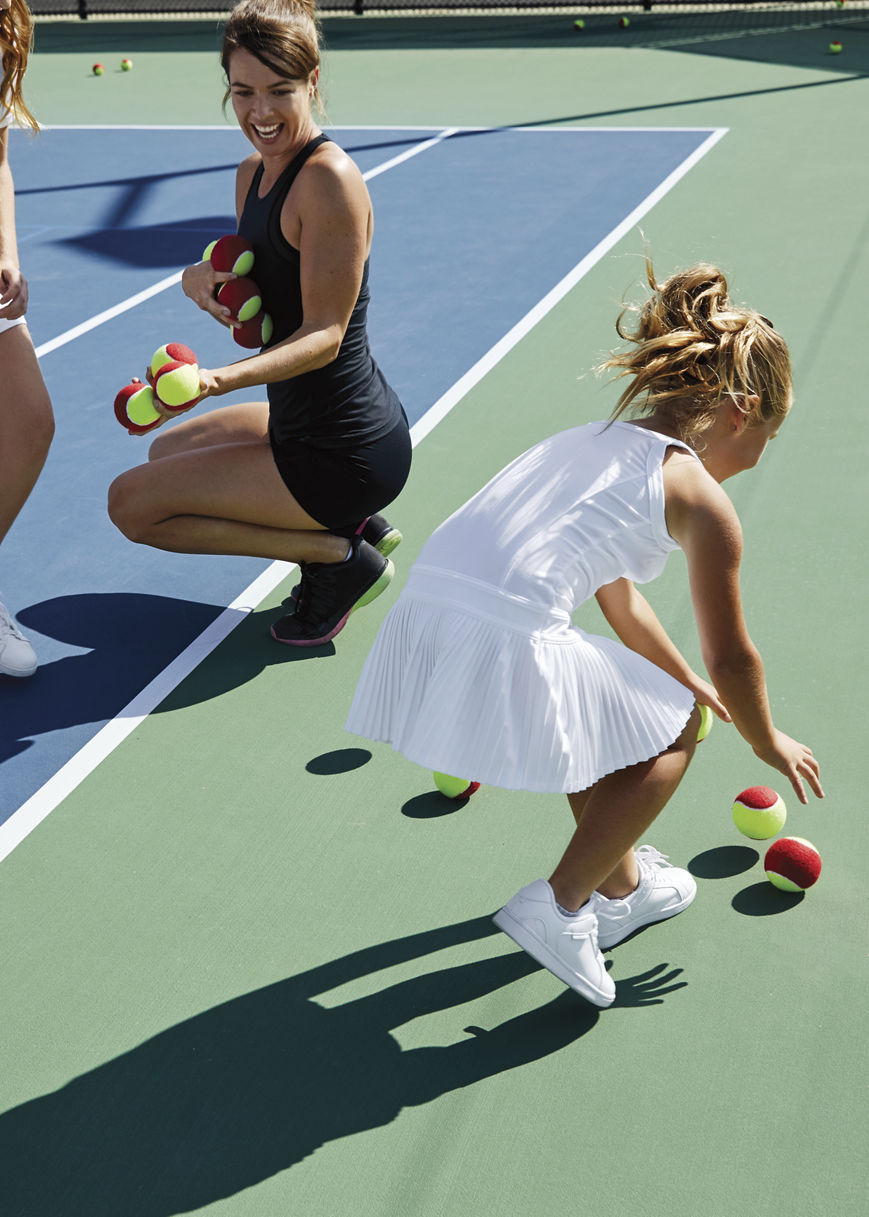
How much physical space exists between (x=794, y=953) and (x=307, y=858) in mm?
1205

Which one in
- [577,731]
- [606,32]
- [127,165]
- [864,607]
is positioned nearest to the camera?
[577,731]

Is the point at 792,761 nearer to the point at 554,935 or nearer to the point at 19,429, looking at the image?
the point at 554,935

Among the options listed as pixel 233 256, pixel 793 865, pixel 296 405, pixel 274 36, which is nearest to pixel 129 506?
pixel 296 405

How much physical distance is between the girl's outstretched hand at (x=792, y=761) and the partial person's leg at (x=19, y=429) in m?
2.47

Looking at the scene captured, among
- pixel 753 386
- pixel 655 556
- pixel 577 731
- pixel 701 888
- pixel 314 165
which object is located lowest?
pixel 701 888

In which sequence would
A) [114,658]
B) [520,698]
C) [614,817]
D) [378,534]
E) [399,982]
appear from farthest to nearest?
[378,534], [114,658], [399,982], [614,817], [520,698]

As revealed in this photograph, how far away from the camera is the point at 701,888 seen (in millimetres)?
3234

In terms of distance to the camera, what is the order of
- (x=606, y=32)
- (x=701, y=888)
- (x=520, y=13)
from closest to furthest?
(x=701, y=888) < (x=606, y=32) < (x=520, y=13)

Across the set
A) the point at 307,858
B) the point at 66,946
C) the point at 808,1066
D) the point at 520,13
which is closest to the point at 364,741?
the point at 307,858

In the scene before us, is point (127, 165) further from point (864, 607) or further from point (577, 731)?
point (577, 731)

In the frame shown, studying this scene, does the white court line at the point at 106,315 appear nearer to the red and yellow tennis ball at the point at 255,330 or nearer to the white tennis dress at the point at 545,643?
the red and yellow tennis ball at the point at 255,330

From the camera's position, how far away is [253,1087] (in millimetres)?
2686

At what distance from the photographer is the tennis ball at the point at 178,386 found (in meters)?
3.54

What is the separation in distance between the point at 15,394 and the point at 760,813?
2.62 meters
